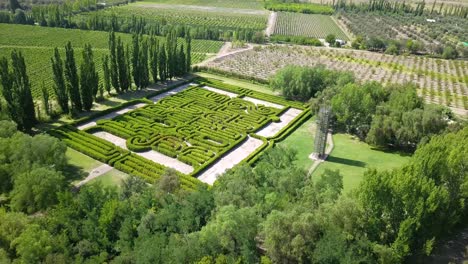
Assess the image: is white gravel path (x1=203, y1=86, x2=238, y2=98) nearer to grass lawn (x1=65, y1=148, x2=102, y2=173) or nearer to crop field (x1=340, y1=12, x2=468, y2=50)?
grass lawn (x1=65, y1=148, x2=102, y2=173)

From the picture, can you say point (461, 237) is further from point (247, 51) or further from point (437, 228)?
point (247, 51)

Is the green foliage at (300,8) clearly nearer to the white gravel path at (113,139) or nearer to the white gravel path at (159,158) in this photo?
the white gravel path at (113,139)

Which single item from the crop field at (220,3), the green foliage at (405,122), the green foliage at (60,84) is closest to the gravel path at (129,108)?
the green foliage at (60,84)

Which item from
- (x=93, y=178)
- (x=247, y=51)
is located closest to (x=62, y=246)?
(x=93, y=178)

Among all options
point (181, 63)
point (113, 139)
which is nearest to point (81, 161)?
point (113, 139)

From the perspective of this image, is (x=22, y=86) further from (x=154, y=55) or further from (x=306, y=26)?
(x=306, y=26)

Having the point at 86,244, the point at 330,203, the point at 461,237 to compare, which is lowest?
the point at 461,237

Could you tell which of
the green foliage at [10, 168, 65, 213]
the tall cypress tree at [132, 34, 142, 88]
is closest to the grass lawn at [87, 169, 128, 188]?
the green foliage at [10, 168, 65, 213]

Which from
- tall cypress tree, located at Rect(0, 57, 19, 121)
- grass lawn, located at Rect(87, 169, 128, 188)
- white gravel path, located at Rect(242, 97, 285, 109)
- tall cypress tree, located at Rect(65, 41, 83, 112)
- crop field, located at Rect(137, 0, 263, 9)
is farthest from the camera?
crop field, located at Rect(137, 0, 263, 9)
